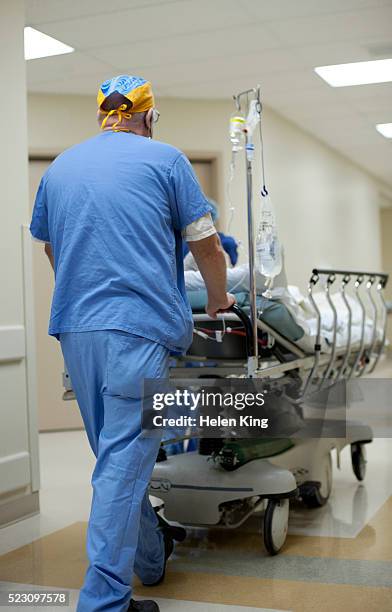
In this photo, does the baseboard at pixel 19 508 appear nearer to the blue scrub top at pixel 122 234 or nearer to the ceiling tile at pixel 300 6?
the blue scrub top at pixel 122 234

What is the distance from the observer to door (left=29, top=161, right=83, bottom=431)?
5.86 m

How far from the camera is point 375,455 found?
15.2 feet

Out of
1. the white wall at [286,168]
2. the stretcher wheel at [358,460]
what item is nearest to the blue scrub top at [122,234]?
the stretcher wheel at [358,460]

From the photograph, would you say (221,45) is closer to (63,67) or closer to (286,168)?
(63,67)

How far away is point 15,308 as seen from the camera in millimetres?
3408

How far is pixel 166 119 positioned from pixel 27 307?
3120mm

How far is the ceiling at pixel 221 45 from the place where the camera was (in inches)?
170

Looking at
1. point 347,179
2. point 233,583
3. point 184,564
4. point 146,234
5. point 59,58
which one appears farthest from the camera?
point 347,179

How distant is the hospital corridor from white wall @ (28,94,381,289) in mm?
23

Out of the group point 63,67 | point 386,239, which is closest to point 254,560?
point 63,67

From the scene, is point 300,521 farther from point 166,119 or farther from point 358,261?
point 358,261

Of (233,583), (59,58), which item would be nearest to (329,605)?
(233,583)

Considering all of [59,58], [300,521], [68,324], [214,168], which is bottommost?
[300,521]

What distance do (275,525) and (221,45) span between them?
316 cm
